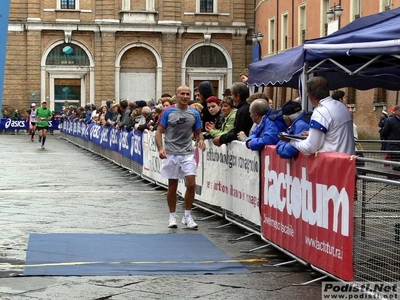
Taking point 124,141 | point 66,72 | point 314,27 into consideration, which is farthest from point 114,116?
point 66,72

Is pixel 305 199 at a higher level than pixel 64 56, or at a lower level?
lower

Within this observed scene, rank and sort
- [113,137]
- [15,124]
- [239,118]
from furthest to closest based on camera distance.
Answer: [15,124] < [113,137] < [239,118]

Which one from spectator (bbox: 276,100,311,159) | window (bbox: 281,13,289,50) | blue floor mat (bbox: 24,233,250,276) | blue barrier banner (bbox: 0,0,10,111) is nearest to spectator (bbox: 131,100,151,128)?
blue floor mat (bbox: 24,233,250,276)

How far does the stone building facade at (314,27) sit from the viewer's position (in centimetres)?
3438

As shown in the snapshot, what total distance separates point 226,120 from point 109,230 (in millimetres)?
2389

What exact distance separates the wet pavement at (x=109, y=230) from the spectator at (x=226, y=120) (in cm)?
113

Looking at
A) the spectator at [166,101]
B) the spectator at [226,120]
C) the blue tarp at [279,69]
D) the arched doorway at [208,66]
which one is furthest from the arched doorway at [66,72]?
the spectator at [226,120]

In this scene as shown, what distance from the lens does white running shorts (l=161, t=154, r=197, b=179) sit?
12.3 meters

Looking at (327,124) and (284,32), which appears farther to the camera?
(284,32)

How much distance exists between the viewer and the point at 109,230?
11.8 m

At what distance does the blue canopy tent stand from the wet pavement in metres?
1.97

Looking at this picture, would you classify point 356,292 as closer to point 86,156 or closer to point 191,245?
point 191,245

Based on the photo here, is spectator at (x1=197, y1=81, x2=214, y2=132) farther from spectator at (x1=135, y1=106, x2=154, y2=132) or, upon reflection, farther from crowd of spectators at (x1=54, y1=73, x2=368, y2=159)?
spectator at (x1=135, y1=106, x2=154, y2=132)

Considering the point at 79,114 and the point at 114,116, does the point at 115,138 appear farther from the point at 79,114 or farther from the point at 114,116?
the point at 79,114
